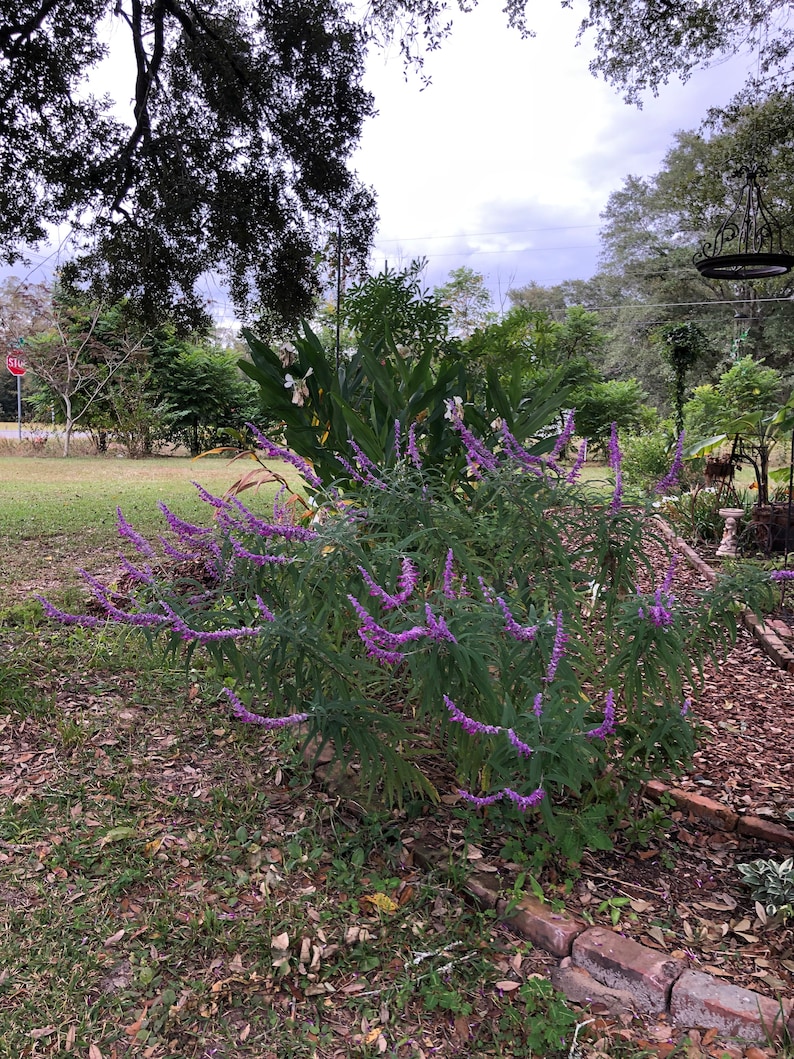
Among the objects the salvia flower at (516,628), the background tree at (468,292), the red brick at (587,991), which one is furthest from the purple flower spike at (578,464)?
the background tree at (468,292)

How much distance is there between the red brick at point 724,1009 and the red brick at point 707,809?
1.90ft

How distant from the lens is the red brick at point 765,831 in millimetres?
1911

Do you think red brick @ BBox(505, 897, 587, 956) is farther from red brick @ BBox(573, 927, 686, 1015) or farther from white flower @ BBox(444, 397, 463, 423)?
white flower @ BBox(444, 397, 463, 423)

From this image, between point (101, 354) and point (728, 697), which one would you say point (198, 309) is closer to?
point (728, 697)

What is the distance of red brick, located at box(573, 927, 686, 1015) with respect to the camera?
148cm

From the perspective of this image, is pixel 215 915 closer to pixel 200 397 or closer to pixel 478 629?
pixel 478 629

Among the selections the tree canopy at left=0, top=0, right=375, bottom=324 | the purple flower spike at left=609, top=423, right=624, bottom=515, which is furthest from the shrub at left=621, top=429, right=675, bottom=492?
the purple flower spike at left=609, top=423, right=624, bottom=515

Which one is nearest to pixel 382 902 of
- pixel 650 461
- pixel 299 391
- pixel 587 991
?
pixel 587 991

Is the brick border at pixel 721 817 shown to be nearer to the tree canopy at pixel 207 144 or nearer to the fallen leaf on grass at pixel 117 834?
the fallen leaf on grass at pixel 117 834

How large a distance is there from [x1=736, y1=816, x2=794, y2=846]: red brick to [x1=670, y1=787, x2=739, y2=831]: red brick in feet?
0.07

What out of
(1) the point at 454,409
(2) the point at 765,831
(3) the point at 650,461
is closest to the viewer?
(2) the point at 765,831

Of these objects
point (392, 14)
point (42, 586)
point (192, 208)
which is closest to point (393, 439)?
point (42, 586)

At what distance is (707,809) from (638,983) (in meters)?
0.68

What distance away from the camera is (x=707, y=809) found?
203 centimetres
